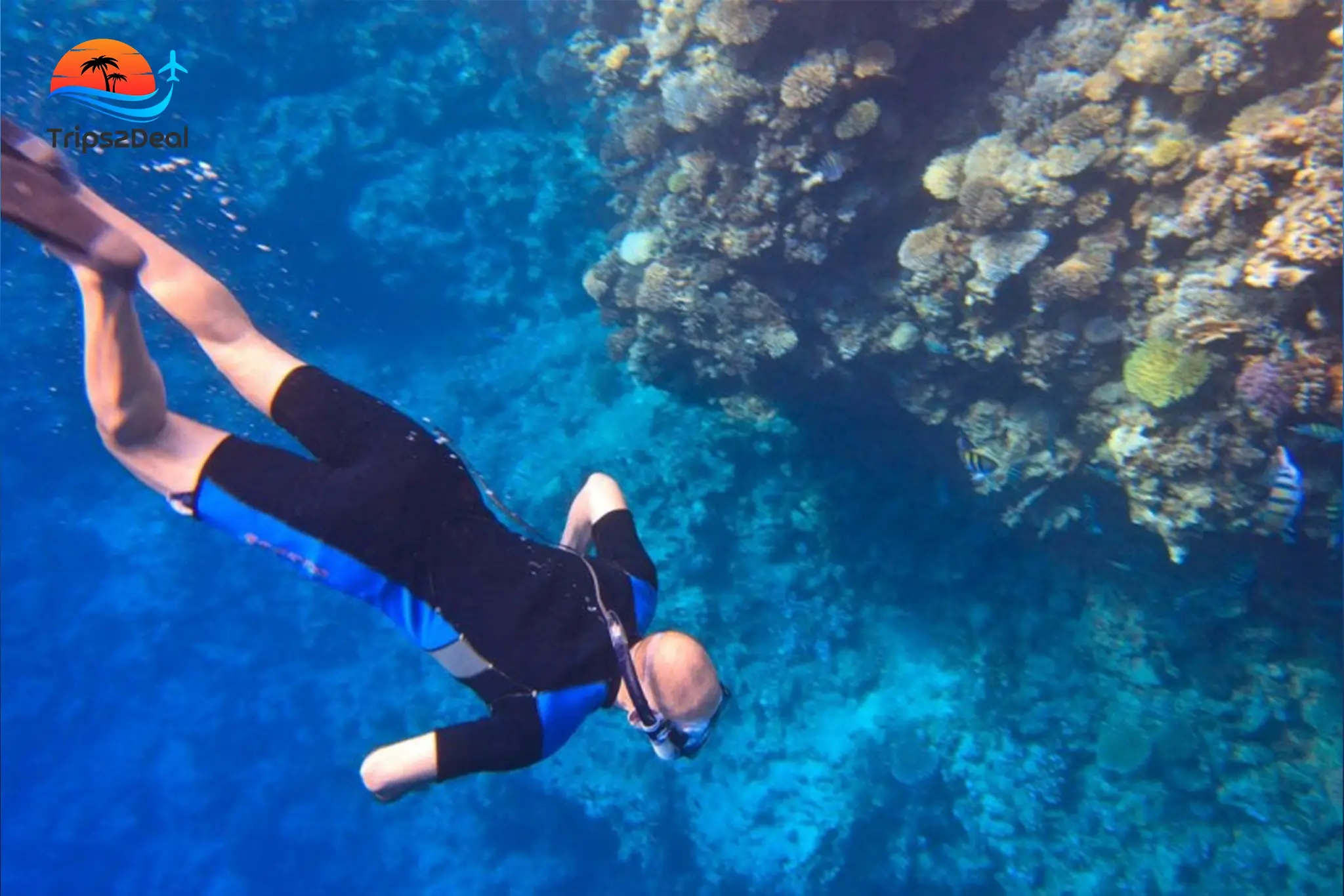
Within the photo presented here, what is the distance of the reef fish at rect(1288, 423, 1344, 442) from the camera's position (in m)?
Answer: 5.31

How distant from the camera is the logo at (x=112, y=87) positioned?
1261 cm

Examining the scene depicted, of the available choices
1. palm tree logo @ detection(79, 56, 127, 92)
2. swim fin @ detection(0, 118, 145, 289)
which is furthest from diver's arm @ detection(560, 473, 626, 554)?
palm tree logo @ detection(79, 56, 127, 92)

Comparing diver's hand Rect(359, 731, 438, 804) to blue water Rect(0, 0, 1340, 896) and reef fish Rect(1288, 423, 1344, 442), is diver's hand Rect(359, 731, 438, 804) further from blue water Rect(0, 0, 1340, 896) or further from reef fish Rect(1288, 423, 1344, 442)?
blue water Rect(0, 0, 1340, 896)

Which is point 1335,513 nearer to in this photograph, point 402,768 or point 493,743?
point 493,743

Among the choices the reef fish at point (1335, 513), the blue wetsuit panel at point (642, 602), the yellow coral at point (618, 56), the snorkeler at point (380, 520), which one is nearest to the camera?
the snorkeler at point (380, 520)

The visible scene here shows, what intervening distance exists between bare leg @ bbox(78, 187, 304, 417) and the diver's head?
2.09 m

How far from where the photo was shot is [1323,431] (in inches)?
209

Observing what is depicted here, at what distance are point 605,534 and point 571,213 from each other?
1016cm

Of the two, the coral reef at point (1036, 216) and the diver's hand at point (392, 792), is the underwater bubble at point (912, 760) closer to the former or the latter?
the coral reef at point (1036, 216)

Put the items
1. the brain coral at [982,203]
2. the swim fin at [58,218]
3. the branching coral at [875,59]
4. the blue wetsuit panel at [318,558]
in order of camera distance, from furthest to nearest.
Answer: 1. the branching coral at [875,59]
2. the brain coral at [982,203]
3. the blue wetsuit panel at [318,558]
4. the swim fin at [58,218]

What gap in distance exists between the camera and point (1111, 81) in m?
5.97

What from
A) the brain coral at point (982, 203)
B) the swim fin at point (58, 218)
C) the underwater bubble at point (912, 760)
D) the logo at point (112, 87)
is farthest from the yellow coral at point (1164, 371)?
the logo at point (112, 87)

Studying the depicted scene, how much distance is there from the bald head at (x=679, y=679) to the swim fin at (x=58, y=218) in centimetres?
267

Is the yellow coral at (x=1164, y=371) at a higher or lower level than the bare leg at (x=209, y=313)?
lower
